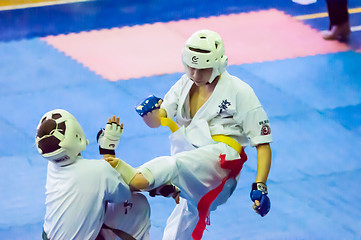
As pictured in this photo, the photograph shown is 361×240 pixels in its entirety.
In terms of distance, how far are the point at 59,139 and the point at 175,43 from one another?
679 centimetres

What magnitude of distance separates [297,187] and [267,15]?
17.5ft

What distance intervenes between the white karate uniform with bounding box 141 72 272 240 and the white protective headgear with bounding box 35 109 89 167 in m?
0.75

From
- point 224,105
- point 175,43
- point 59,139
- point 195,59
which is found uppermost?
point 195,59

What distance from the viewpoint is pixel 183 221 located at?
5766 mm

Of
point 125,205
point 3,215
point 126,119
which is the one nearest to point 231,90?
point 125,205

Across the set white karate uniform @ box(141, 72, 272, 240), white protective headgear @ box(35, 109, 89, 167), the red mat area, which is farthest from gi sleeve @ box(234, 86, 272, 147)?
the red mat area

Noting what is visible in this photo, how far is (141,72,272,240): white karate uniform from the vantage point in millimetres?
4941

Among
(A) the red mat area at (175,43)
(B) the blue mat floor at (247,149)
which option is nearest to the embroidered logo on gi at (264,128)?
(B) the blue mat floor at (247,149)

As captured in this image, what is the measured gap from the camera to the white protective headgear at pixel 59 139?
433 cm

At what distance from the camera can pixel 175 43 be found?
10930mm

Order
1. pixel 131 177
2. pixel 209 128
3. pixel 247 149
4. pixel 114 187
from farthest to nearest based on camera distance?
pixel 247 149 < pixel 209 128 < pixel 131 177 < pixel 114 187

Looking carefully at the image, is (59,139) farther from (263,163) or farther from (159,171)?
(263,163)

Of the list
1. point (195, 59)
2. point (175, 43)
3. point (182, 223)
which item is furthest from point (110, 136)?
point (175, 43)

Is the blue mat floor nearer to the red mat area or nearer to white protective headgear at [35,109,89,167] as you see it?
the red mat area
